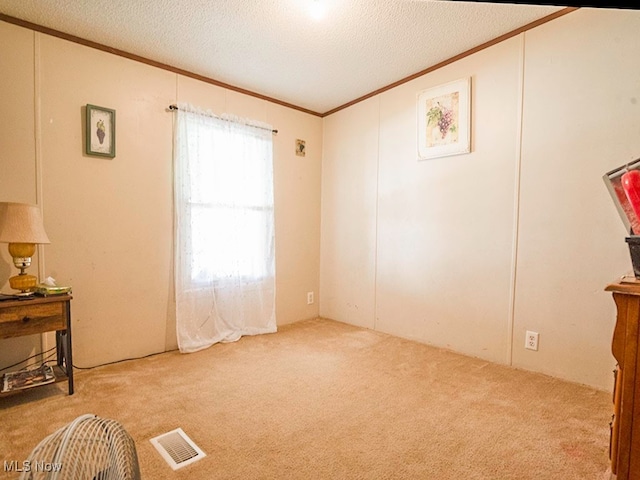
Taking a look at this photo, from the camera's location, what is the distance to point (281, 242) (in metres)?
3.44

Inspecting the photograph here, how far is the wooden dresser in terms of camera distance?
1062 millimetres

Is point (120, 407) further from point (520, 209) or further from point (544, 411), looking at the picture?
point (520, 209)

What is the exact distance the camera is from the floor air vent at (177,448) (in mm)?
1372

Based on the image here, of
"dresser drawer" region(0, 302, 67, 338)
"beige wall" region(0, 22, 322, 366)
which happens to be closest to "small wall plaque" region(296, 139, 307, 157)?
"beige wall" region(0, 22, 322, 366)

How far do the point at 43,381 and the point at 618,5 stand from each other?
277cm

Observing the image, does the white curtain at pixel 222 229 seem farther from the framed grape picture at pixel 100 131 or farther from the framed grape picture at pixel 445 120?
the framed grape picture at pixel 445 120

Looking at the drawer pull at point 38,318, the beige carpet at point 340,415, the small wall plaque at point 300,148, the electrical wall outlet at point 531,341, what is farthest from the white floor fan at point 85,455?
the small wall plaque at point 300,148

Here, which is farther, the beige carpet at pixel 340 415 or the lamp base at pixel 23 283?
the lamp base at pixel 23 283

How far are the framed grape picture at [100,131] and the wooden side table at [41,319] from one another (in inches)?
41.9

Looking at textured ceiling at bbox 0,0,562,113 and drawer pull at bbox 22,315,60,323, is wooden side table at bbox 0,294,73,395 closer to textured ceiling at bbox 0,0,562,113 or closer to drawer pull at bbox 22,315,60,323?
drawer pull at bbox 22,315,60,323

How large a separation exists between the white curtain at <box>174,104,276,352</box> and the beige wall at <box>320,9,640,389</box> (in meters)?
1.04

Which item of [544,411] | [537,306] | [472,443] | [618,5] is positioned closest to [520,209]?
[537,306]

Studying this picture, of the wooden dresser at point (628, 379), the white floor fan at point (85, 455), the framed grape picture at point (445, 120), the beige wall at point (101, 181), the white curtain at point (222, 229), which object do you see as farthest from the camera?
the white curtain at point (222, 229)

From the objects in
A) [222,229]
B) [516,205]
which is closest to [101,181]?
[222,229]
